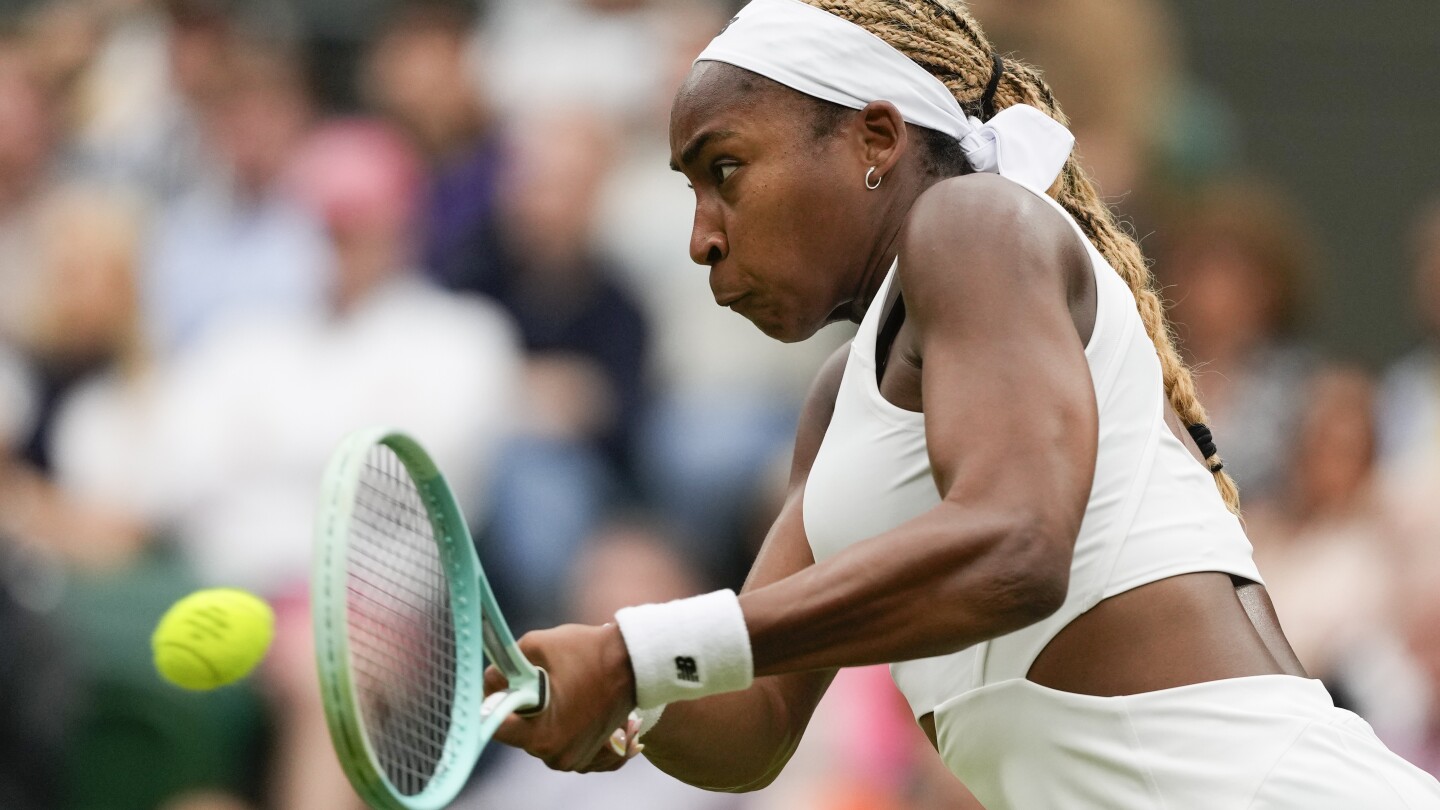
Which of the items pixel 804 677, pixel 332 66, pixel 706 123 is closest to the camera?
pixel 706 123

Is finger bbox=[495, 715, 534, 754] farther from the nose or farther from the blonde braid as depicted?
the blonde braid

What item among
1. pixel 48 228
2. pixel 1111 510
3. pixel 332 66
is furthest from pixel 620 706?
pixel 332 66

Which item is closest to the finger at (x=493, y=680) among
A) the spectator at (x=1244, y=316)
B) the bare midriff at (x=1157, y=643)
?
the bare midriff at (x=1157, y=643)

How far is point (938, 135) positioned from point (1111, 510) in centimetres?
70

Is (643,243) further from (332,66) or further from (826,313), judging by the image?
(826,313)

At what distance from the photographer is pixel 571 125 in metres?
7.45

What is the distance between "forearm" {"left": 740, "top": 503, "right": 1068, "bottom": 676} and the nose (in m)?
0.67

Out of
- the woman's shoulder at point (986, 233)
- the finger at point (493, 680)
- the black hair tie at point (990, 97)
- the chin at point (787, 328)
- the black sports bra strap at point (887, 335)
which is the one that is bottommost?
the finger at point (493, 680)

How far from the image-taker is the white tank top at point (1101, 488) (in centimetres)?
290

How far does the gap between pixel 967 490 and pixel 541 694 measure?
2.12ft

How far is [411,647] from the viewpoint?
10.8 feet

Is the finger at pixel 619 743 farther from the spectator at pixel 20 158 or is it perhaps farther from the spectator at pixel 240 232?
the spectator at pixel 20 158

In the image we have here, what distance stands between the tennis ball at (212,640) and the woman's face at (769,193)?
2.97 ft

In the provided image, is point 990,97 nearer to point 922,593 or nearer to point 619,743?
point 922,593
